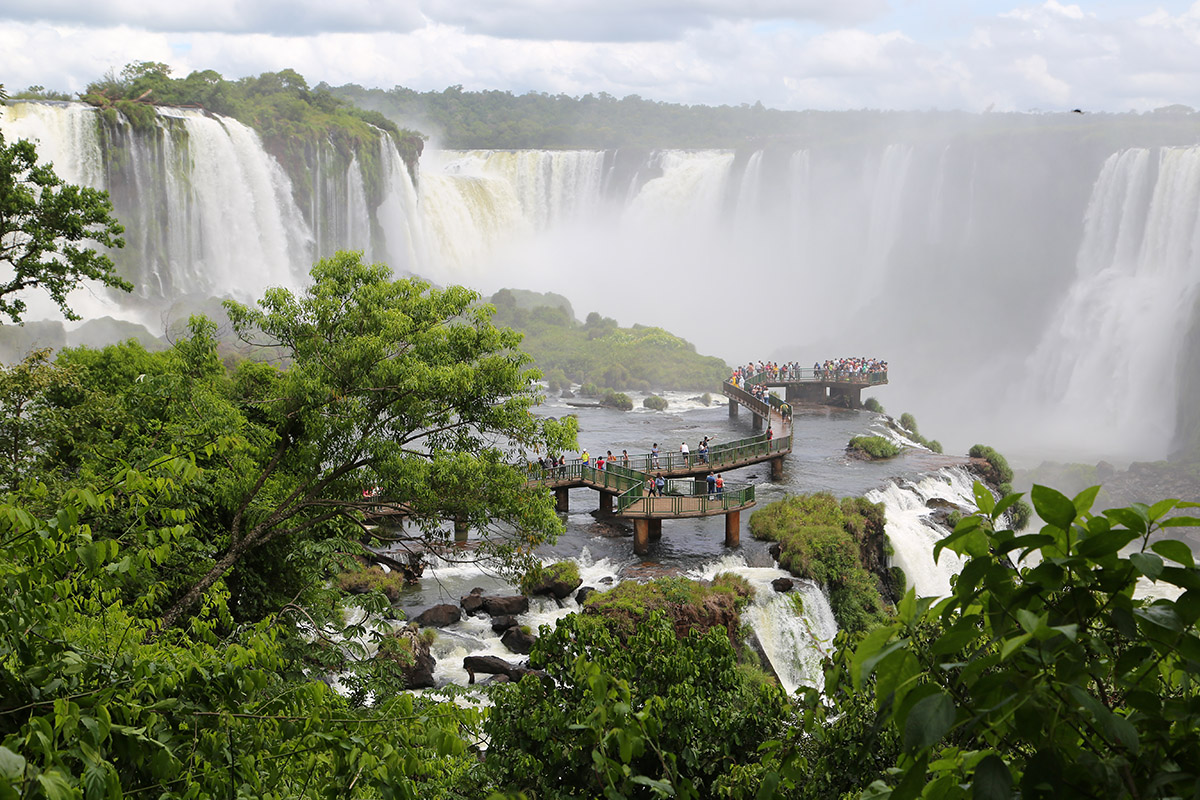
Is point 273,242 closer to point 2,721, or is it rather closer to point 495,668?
point 495,668

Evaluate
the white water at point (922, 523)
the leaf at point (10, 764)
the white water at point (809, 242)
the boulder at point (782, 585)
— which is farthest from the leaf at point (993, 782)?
the white water at point (809, 242)

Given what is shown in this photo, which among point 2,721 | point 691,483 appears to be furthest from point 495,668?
point 2,721

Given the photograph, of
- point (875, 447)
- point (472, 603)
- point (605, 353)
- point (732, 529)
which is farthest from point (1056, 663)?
point (605, 353)

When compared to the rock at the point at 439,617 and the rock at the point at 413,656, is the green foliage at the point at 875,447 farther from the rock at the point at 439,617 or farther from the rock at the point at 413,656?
the rock at the point at 413,656

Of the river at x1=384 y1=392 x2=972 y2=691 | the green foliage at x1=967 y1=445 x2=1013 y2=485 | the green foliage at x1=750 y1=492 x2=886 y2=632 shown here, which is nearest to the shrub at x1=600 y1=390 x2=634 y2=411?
the river at x1=384 y1=392 x2=972 y2=691

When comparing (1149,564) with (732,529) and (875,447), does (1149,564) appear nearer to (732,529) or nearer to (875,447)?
(732,529)

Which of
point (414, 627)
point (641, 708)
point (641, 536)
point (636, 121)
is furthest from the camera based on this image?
point (636, 121)
